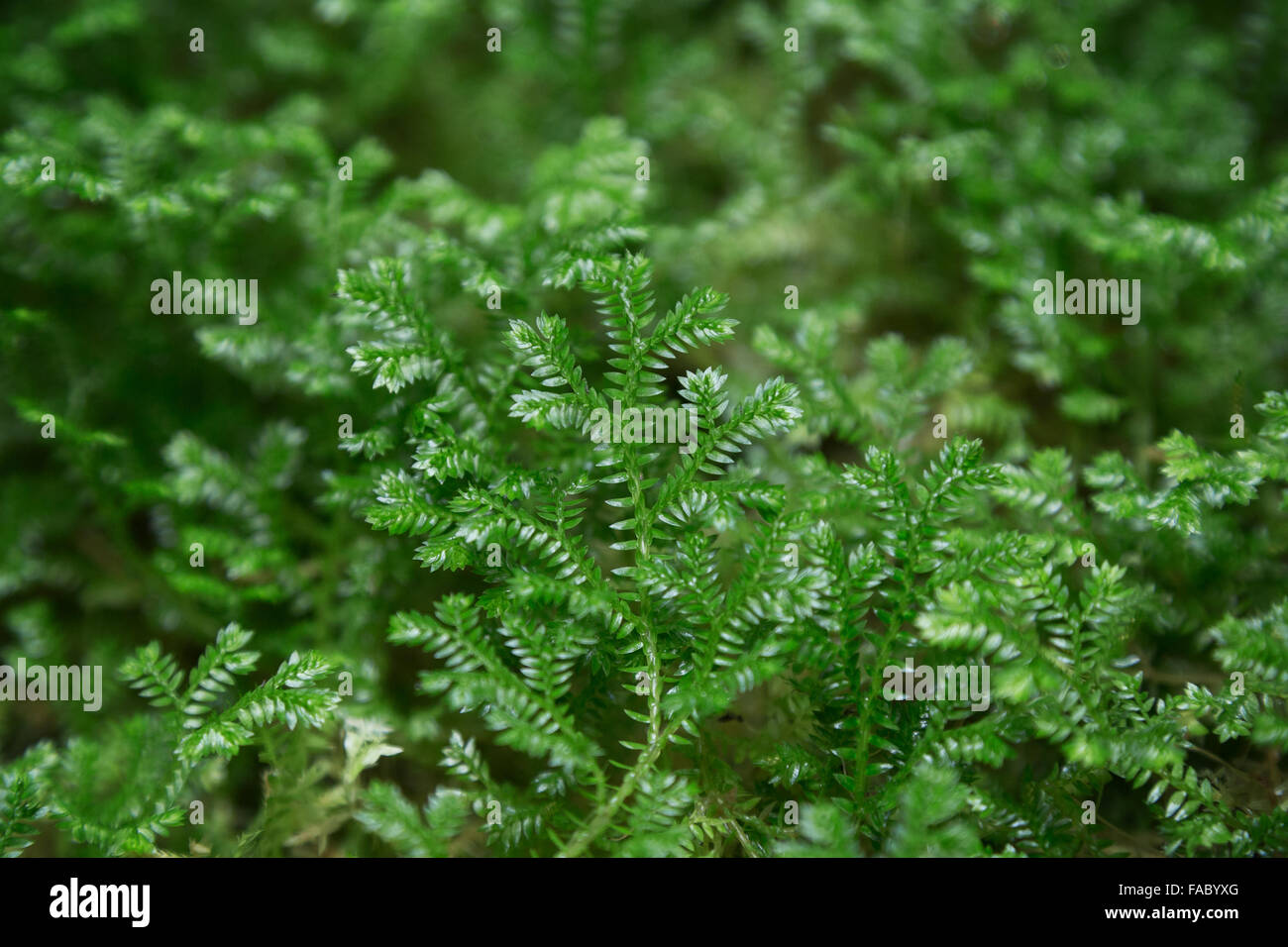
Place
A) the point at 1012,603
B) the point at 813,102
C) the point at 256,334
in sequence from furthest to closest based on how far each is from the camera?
the point at 813,102 → the point at 256,334 → the point at 1012,603

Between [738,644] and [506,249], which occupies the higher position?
[506,249]

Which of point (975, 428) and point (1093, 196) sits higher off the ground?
point (1093, 196)

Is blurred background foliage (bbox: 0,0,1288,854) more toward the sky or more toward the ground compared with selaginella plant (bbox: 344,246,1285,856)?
more toward the sky

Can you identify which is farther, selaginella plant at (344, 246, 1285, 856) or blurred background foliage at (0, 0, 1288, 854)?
blurred background foliage at (0, 0, 1288, 854)

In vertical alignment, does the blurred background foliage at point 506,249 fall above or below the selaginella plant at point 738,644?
above

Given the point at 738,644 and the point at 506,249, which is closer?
the point at 738,644

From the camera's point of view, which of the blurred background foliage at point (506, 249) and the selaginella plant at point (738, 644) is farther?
the blurred background foliage at point (506, 249)
